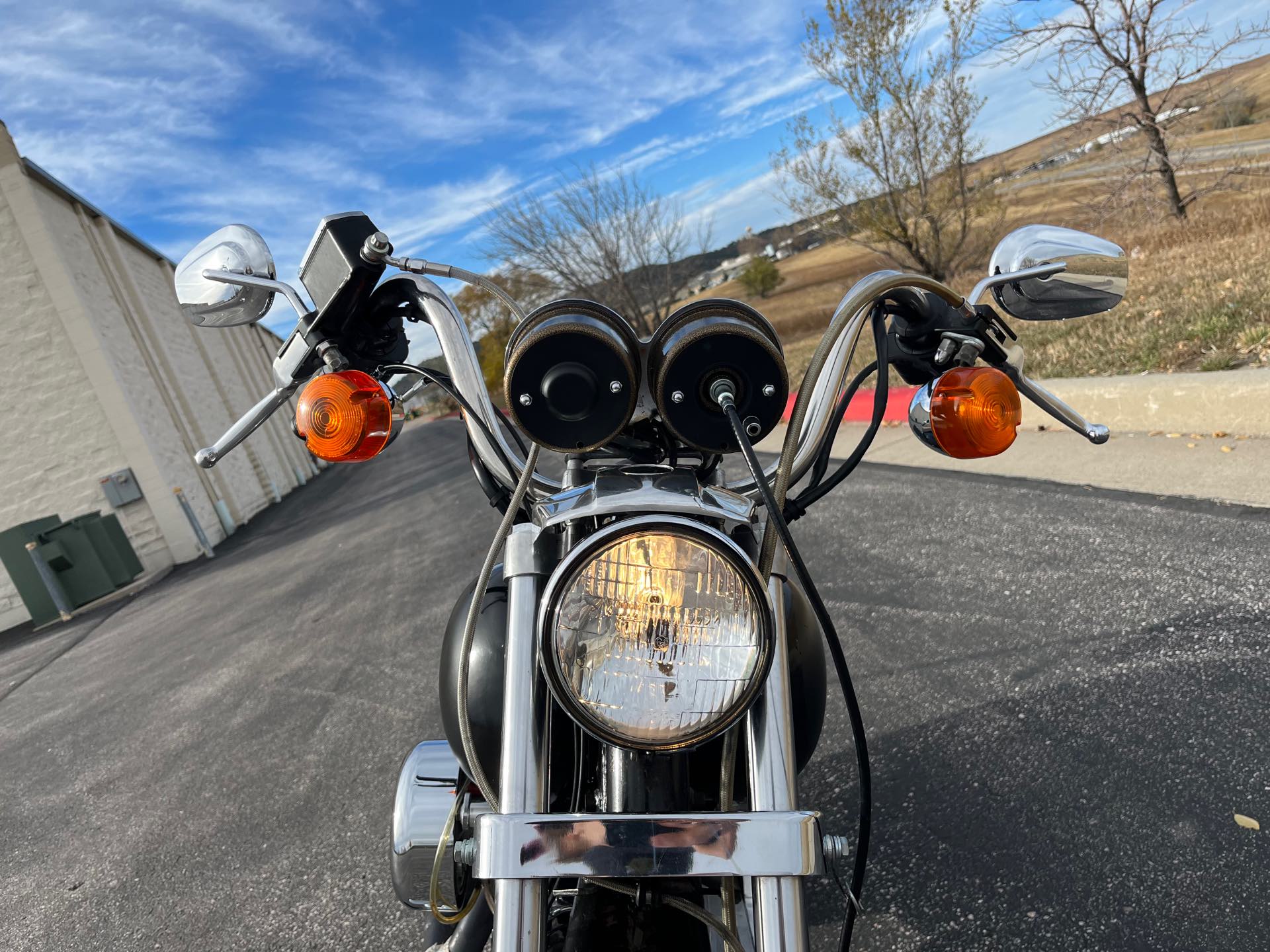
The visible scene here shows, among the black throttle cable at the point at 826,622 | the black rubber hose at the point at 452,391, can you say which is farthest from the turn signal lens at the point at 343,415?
the black throttle cable at the point at 826,622

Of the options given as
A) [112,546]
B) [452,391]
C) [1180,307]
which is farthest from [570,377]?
[112,546]

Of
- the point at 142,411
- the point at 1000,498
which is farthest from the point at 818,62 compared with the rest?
the point at 142,411

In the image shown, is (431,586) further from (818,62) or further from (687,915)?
(818,62)

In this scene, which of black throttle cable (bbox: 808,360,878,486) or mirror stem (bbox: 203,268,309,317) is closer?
black throttle cable (bbox: 808,360,878,486)

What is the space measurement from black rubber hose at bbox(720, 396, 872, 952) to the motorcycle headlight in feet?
0.43

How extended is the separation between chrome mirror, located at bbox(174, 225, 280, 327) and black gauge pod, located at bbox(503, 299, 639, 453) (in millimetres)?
587

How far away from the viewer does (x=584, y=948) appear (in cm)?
117

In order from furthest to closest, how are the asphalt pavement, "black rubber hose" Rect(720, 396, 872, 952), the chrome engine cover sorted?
1. the asphalt pavement
2. the chrome engine cover
3. "black rubber hose" Rect(720, 396, 872, 952)

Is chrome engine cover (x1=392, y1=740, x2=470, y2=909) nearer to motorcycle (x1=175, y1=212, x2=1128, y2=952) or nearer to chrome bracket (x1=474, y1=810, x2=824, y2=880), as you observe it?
motorcycle (x1=175, y1=212, x2=1128, y2=952)

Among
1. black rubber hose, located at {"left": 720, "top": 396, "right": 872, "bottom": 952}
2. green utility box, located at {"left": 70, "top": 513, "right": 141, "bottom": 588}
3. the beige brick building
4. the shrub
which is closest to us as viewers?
black rubber hose, located at {"left": 720, "top": 396, "right": 872, "bottom": 952}

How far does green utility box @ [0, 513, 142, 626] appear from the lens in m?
10.5

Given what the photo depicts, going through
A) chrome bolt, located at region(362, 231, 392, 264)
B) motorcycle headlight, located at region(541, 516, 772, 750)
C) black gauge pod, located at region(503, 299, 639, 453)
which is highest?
chrome bolt, located at region(362, 231, 392, 264)

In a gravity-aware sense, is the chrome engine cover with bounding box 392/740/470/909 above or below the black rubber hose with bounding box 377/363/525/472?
below

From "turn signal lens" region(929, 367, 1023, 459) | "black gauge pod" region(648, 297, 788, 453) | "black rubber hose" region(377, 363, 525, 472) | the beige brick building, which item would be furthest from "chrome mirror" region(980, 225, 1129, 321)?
the beige brick building
